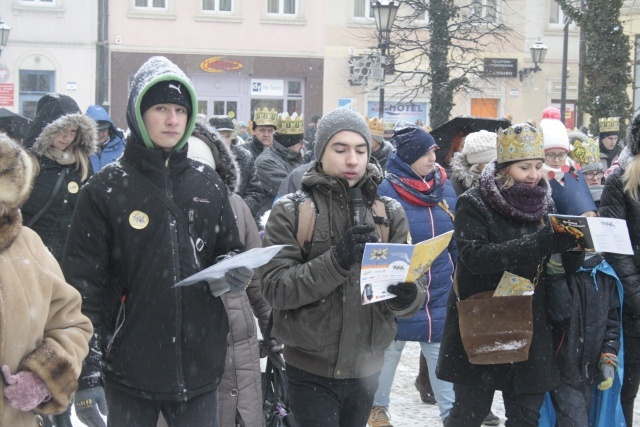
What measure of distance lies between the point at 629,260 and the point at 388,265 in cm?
224

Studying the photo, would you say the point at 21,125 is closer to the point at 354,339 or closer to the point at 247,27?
the point at 354,339

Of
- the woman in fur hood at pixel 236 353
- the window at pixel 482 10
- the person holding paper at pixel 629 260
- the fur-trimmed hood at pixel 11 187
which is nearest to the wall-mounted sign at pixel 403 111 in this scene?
the window at pixel 482 10

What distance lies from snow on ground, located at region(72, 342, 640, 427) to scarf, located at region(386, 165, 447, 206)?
158 cm

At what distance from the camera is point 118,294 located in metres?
3.55

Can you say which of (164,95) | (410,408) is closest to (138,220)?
(164,95)

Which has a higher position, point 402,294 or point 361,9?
point 361,9

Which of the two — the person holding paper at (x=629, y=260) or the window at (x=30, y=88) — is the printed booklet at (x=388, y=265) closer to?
the person holding paper at (x=629, y=260)

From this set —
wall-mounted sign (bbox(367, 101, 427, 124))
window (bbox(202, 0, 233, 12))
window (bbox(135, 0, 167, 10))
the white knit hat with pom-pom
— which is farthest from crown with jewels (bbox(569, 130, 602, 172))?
window (bbox(135, 0, 167, 10))

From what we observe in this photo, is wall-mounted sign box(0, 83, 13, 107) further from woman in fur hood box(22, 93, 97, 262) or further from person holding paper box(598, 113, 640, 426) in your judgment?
person holding paper box(598, 113, 640, 426)

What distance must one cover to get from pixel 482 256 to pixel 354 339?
3.39 feet

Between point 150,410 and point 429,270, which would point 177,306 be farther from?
point 429,270

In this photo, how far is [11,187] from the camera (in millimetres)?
2904

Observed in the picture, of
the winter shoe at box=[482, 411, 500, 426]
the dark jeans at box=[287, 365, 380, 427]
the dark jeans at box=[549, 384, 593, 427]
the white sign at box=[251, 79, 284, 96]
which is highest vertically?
the white sign at box=[251, 79, 284, 96]

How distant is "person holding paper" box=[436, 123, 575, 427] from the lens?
4684 mm
